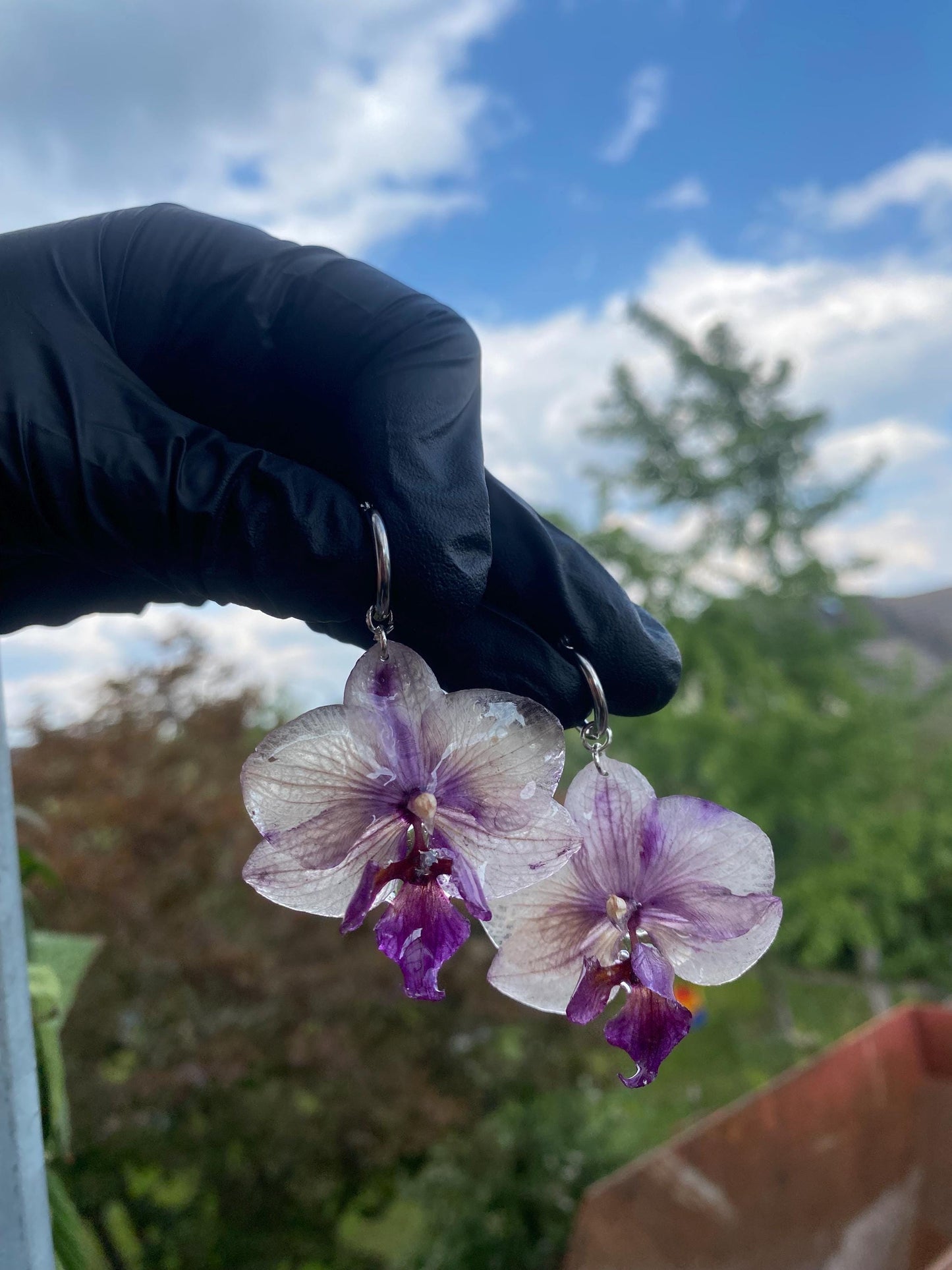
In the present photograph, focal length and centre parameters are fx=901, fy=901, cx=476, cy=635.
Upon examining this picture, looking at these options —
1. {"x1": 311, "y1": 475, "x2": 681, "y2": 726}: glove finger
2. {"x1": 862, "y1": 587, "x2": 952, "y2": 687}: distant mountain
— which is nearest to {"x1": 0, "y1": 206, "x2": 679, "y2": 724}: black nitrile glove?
{"x1": 311, "y1": 475, "x2": 681, "y2": 726}: glove finger

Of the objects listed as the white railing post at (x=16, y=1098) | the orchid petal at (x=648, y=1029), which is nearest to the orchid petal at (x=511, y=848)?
the orchid petal at (x=648, y=1029)

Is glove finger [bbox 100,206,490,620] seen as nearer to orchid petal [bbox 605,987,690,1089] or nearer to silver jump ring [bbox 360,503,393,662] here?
silver jump ring [bbox 360,503,393,662]

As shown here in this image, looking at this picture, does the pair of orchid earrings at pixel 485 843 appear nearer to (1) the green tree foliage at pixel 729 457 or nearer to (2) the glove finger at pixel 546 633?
(2) the glove finger at pixel 546 633

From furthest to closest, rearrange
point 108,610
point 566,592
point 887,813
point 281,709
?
1. point 887,813
2. point 281,709
3. point 108,610
4. point 566,592

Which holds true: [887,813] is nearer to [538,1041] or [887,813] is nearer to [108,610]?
[538,1041]

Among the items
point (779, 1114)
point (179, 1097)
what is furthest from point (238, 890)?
point (779, 1114)

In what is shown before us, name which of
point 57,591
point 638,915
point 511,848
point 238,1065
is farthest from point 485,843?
point 238,1065

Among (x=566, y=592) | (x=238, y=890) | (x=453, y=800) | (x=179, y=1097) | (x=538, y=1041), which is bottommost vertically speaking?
(x=538, y=1041)

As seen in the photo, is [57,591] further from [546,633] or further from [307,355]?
[546,633]
